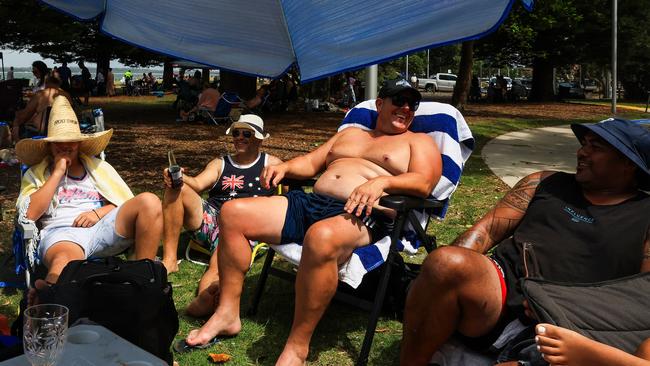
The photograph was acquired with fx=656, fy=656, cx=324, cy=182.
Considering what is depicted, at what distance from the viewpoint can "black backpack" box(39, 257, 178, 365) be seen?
275cm

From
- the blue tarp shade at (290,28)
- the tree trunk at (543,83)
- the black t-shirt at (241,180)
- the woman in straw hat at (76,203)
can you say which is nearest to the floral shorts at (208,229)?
the black t-shirt at (241,180)

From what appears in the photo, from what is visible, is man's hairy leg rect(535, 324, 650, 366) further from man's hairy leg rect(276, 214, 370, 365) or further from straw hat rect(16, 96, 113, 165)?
straw hat rect(16, 96, 113, 165)

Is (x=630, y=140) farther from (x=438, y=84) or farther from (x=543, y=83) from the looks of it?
(x=438, y=84)

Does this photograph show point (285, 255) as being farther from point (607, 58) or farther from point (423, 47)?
point (607, 58)

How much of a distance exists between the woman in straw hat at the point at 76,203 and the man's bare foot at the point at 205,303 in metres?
0.39

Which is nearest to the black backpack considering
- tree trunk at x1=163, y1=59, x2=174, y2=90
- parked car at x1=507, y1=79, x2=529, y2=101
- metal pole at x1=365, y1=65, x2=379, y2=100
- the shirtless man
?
the shirtless man

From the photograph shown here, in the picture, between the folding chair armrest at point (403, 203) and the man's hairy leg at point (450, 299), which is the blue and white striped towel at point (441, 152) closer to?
the folding chair armrest at point (403, 203)

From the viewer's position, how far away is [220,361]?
10.5ft

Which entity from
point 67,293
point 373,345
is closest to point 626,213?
point 373,345

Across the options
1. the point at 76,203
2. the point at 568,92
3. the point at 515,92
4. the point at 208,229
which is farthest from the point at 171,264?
the point at 568,92

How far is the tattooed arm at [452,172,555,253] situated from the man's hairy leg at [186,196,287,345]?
100 cm

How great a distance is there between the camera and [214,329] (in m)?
3.35

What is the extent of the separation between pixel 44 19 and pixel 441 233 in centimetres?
1200

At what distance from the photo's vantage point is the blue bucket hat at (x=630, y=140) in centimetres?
269
